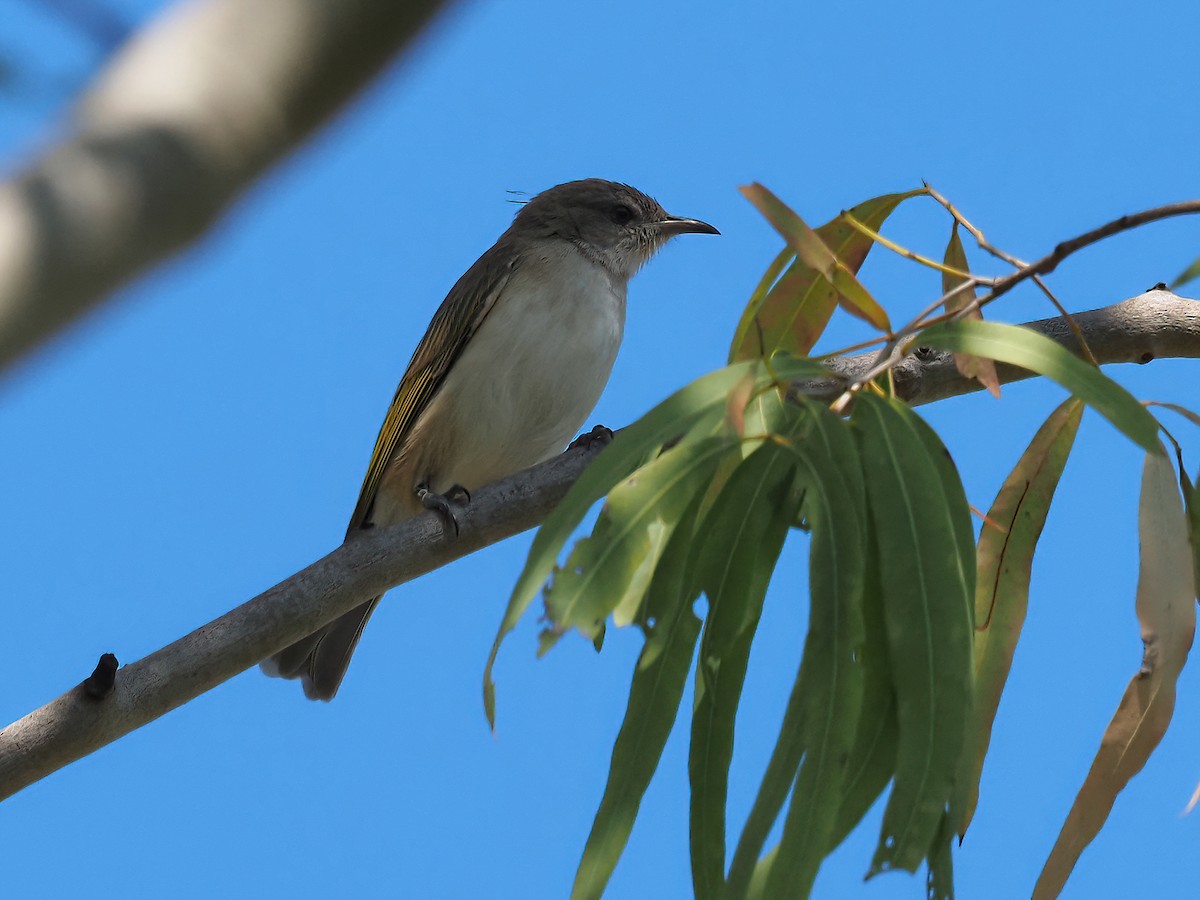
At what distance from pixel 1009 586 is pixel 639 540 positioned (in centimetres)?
102

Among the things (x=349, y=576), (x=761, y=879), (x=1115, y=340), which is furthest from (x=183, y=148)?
(x=1115, y=340)

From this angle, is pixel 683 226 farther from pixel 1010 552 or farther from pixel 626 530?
pixel 626 530

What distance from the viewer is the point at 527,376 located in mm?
4836

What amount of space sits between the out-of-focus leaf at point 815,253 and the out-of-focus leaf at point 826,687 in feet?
1.52

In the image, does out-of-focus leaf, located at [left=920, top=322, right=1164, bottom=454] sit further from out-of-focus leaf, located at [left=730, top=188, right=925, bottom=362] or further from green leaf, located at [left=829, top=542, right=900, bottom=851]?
out-of-focus leaf, located at [left=730, top=188, right=925, bottom=362]

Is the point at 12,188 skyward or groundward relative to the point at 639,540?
groundward

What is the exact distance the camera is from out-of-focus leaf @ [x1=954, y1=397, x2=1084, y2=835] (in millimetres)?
2965

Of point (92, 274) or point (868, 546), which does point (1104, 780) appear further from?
point (92, 274)

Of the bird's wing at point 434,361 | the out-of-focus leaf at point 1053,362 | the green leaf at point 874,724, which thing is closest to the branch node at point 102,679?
the green leaf at point 874,724

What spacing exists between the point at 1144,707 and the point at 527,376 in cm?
250

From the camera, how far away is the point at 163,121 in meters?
1.13

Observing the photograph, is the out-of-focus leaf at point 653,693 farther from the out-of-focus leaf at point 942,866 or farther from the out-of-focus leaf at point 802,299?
the out-of-focus leaf at point 802,299

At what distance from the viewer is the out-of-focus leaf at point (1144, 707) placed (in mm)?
2863

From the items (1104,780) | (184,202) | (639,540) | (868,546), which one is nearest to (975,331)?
(868,546)
